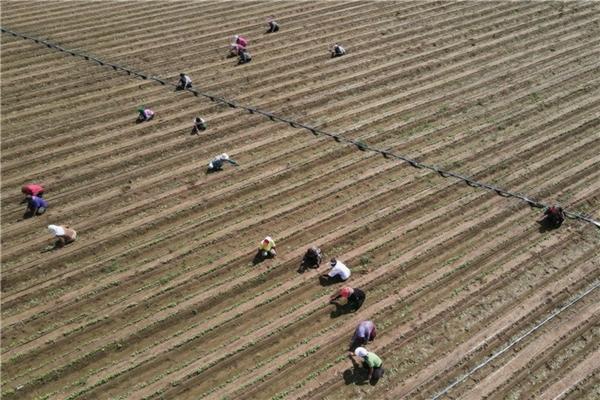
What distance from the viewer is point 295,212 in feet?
40.5

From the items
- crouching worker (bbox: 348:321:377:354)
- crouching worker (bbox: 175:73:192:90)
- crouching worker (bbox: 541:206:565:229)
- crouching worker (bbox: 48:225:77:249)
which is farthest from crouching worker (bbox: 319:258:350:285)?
crouching worker (bbox: 175:73:192:90)

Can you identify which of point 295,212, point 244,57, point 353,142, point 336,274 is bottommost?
point 336,274

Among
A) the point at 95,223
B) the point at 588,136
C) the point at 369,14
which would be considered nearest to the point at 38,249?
the point at 95,223

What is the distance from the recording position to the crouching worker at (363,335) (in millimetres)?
9266

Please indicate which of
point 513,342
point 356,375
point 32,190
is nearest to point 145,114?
point 32,190

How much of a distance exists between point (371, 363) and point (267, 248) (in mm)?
3334

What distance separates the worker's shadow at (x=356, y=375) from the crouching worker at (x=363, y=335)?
1.18 feet

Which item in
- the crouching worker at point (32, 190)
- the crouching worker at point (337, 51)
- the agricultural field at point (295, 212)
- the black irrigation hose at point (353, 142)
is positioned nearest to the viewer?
the agricultural field at point (295, 212)

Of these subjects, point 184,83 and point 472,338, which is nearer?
point 472,338

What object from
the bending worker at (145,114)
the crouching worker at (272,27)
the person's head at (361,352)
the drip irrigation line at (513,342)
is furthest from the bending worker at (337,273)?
the crouching worker at (272,27)

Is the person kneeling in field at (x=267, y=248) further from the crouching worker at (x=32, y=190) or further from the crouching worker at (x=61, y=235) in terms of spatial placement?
the crouching worker at (x=32, y=190)

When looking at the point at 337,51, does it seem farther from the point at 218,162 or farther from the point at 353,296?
the point at 353,296

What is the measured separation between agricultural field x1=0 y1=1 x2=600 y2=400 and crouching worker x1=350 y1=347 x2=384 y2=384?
6.0 inches

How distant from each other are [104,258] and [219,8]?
14.1 m
